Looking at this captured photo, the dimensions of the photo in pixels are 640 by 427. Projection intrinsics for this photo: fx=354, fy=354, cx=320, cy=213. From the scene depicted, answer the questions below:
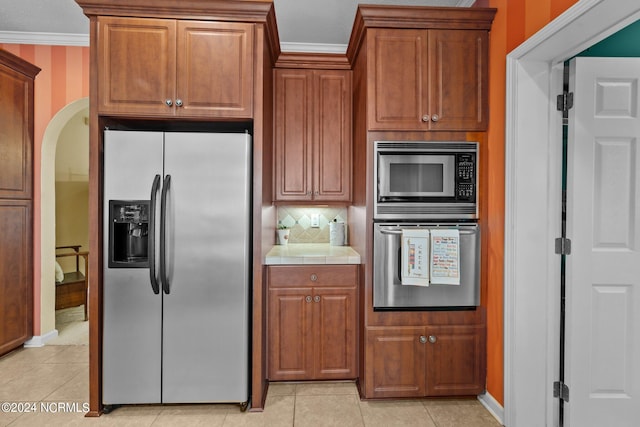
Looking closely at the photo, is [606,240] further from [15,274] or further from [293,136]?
[15,274]

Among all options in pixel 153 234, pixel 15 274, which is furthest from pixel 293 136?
pixel 15 274

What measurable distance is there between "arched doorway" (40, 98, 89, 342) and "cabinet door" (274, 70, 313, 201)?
6.24 feet

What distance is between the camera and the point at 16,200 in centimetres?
309

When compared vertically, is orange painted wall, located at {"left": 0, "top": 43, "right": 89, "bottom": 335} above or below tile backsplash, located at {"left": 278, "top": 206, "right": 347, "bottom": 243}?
above

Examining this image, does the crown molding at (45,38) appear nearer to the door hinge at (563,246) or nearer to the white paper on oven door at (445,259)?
the white paper on oven door at (445,259)

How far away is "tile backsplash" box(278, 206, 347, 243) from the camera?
3.37 metres

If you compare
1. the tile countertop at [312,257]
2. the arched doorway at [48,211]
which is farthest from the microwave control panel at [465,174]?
the arched doorway at [48,211]

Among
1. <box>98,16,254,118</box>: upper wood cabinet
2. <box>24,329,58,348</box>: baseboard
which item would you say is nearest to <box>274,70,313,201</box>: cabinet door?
<box>98,16,254,118</box>: upper wood cabinet

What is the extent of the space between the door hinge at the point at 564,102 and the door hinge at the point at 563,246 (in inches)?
29.0

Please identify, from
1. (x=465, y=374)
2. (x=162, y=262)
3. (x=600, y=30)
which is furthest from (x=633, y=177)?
(x=162, y=262)

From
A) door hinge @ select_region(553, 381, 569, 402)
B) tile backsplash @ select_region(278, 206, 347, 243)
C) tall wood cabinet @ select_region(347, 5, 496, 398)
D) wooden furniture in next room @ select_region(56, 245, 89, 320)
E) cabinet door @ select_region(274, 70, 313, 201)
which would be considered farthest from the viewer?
wooden furniture in next room @ select_region(56, 245, 89, 320)

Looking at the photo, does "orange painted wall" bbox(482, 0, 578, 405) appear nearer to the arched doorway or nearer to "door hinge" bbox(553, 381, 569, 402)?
"door hinge" bbox(553, 381, 569, 402)

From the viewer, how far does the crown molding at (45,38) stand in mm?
→ 3219

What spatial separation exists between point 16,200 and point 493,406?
13.3 feet
